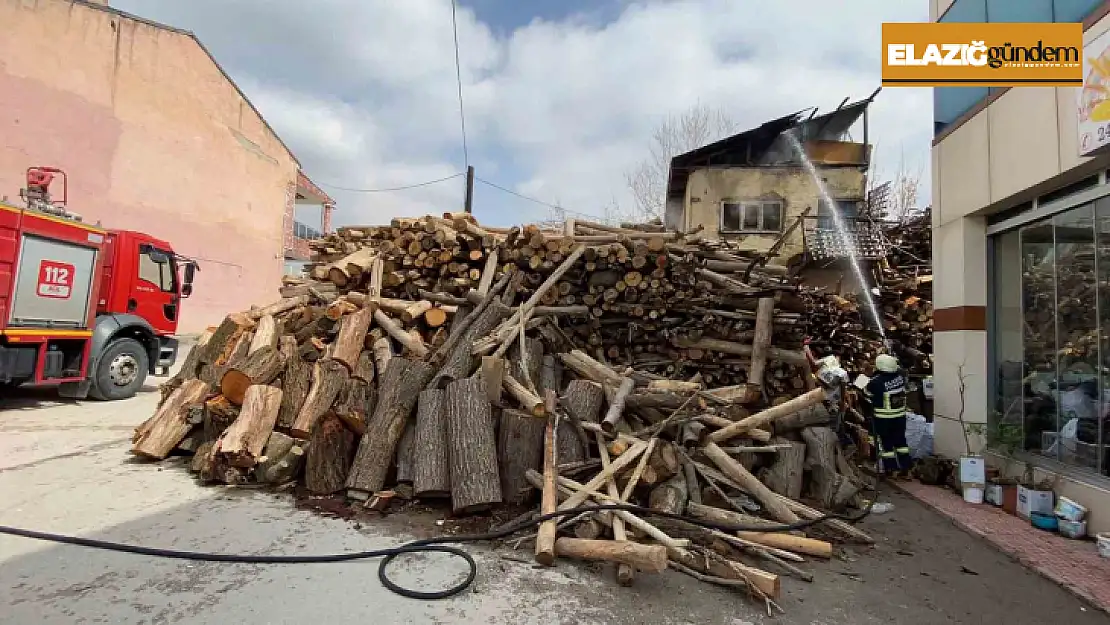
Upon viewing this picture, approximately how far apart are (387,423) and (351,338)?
5.54 feet

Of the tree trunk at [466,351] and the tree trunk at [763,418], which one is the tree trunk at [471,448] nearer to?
the tree trunk at [466,351]

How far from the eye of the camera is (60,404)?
9.95 m

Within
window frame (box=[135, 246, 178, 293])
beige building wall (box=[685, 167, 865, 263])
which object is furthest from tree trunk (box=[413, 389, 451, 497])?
beige building wall (box=[685, 167, 865, 263])

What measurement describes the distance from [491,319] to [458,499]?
9.37ft

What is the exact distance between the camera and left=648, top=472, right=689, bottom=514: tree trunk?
488 cm

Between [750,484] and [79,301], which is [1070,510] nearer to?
[750,484]

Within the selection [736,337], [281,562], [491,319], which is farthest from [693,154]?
[281,562]

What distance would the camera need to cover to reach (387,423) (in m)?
5.66

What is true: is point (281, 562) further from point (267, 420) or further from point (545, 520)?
point (267, 420)

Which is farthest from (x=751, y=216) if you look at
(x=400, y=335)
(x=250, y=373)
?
(x=250, y=373)

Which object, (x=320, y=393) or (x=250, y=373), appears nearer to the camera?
(x=320, y=393)

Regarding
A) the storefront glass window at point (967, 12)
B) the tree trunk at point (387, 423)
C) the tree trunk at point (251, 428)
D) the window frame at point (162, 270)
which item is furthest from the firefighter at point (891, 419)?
the window frame at point (162, 270)

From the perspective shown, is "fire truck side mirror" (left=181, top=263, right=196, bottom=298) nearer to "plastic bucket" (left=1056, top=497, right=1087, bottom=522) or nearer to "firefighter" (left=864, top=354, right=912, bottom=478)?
"firefighter" (left=864, top=354, right=912, bottom=478)

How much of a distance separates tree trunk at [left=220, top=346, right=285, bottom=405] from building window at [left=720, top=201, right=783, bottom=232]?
14702mm
